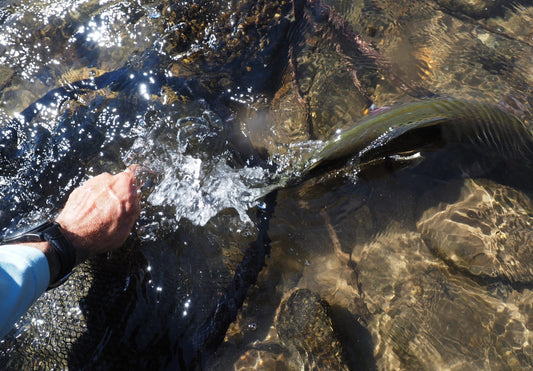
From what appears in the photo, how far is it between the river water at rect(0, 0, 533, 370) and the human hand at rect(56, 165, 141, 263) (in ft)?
1.28

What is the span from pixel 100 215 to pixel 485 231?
3618 millimetres

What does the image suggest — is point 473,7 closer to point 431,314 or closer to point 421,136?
point 421,136

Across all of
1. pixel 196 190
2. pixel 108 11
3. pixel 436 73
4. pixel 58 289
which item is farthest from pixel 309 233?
pixel 108 11

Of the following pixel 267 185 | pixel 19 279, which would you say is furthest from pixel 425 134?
pixel 19 279

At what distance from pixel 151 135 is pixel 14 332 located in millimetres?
2257

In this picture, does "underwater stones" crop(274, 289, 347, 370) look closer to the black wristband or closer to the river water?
the river water

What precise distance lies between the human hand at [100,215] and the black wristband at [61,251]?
94mm

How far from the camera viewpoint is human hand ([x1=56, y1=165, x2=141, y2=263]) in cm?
286

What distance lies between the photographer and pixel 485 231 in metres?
3.48

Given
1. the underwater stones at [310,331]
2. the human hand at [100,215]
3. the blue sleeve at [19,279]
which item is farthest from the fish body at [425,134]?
the blue sleeve at [19,279]

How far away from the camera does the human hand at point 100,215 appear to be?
9.37 ft

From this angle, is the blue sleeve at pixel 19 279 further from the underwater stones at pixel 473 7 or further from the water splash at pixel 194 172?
the underwater stones at pixel 473 7

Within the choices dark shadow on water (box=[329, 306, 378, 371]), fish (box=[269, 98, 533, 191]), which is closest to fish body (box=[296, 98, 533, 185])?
fish (box=[269, 98, 533, 191])

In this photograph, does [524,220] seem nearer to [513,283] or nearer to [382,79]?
[513,283]
